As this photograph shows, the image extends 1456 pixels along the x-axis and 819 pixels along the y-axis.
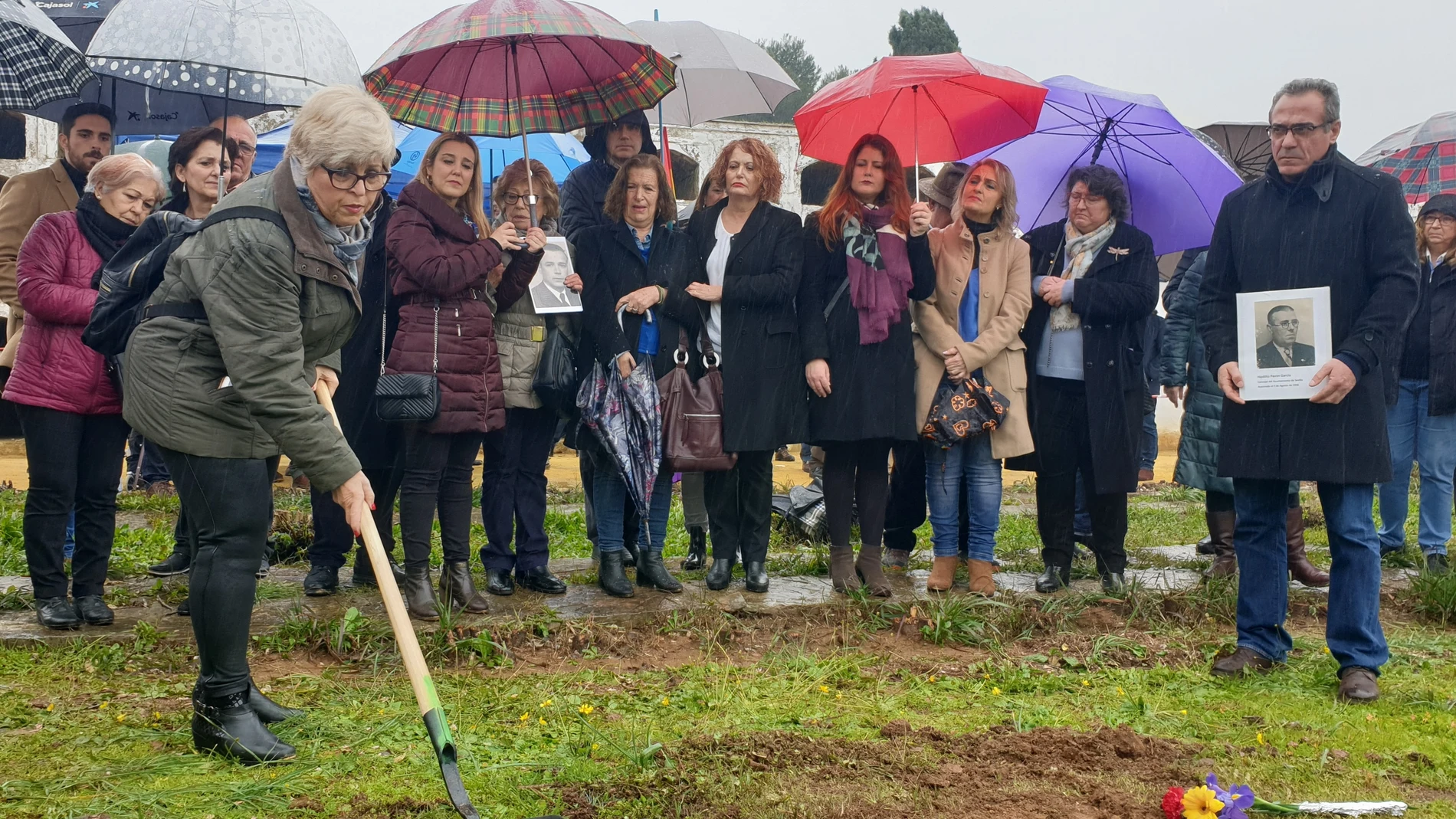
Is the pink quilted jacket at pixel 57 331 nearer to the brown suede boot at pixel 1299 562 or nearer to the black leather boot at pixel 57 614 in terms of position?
the black leather boot at pixel 57 614

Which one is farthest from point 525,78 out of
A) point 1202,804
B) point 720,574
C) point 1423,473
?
point 1423,473

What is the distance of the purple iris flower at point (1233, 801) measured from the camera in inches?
116

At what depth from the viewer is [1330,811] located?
311 centimetres

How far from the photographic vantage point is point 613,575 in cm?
560

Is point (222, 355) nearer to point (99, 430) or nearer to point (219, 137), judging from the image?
point (99, 430)

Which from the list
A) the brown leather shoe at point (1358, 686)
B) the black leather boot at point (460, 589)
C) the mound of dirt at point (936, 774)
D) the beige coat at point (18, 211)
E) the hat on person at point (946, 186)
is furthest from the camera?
the hat on person at point (946, 186)

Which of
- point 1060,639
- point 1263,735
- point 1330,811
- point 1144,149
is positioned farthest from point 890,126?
point 1330,811

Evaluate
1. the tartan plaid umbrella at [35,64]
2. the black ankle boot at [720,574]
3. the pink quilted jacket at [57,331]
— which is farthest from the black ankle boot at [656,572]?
the tartan plaid umbrella at [35,64]

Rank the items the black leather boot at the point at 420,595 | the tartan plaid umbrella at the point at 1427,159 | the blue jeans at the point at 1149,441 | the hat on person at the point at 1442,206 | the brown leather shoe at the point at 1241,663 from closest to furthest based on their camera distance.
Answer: the brown leather shoe at the point at 1241,663 < the black leather boot at the point at 420,595 < the hat on person at the point at 1442,206 < the tartan plaid umbrella at the point at 1427,159 < the blue jeans at the point at 1149,441

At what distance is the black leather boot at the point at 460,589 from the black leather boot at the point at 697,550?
1.51 meters

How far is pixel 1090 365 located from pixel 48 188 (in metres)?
4.84

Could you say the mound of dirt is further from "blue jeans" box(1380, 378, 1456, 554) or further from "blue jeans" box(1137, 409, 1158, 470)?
"blue jeans" box(1137, 409, 1158, 470)

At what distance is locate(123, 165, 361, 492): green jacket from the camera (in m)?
3.32

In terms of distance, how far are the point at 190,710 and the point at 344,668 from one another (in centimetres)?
64
